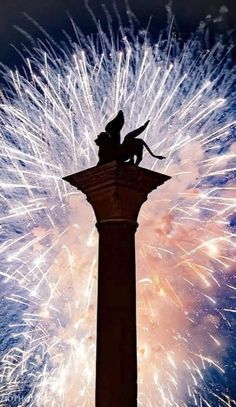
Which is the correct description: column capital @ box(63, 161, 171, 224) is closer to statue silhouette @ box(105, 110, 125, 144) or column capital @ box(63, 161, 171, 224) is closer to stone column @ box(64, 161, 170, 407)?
stone column @ box(64, 161, 170, 407)

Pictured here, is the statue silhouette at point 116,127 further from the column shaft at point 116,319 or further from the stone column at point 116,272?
the column shaft at point 116,319

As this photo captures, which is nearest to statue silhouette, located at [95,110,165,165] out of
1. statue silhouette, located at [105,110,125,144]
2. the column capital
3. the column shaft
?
statue silhouette, located at [105,110,125,144]

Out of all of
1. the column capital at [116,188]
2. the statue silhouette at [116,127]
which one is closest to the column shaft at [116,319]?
the column capital at [116,188]

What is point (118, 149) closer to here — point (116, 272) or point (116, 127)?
point (116, 127)

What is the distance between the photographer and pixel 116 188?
25.6 feet

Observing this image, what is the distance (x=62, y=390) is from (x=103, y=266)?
13.9 m

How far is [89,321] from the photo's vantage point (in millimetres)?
19188

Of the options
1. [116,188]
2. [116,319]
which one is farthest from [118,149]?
[116,319]

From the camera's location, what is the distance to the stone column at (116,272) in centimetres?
722

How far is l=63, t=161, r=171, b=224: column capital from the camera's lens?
7785mm

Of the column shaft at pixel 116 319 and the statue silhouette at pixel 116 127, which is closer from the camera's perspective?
the column shaft at pixel 116 319

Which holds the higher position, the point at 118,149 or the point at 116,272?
the point at 118,149

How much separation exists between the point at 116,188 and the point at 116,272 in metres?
1.10

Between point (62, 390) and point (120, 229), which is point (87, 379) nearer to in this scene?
point (62, 390)
